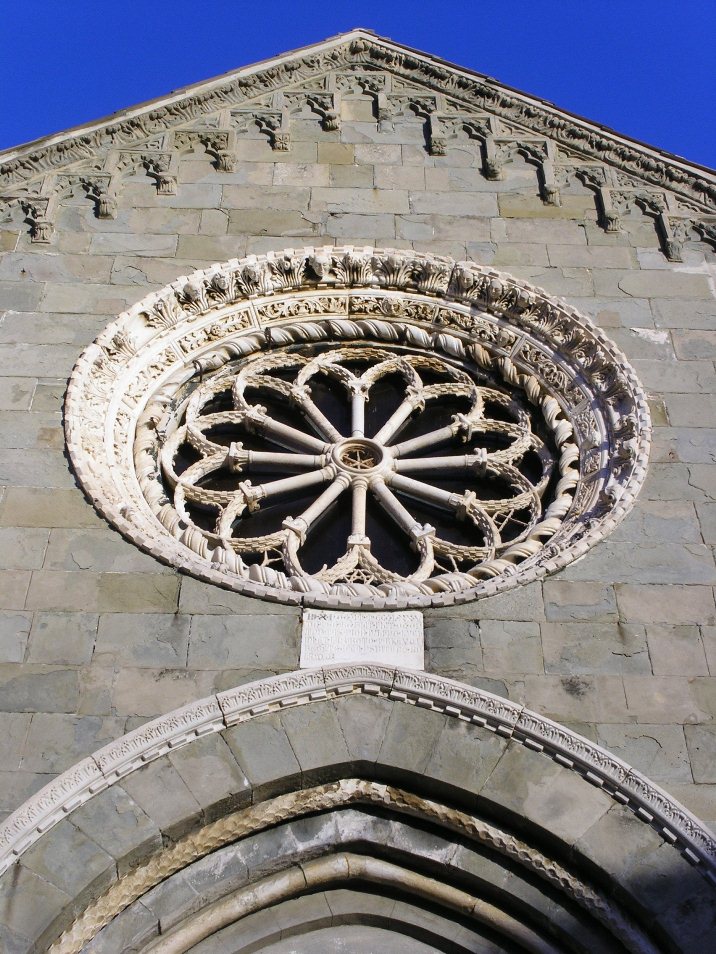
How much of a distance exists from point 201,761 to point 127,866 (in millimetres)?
820

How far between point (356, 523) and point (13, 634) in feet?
9.63

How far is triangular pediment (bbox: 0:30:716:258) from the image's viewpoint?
14.2 m

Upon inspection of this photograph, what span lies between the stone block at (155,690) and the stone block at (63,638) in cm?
37

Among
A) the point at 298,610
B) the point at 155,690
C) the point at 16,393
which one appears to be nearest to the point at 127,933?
the point at 155,690

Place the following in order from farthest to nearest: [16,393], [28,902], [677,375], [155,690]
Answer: [677,375]
[16,393]
[155,690]
[28,902]

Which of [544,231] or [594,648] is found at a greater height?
[544,231]

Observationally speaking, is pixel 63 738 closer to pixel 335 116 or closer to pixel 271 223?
pixel 271 223

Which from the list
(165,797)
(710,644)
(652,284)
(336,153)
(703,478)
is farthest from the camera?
(336,153)

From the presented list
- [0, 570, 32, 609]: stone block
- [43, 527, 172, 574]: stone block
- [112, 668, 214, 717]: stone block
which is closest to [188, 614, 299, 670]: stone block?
[112, 668, 214, 717]: stone block

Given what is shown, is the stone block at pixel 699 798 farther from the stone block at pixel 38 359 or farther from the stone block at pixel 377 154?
the stone block at pixel 377 154

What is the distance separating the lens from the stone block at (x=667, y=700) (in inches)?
372

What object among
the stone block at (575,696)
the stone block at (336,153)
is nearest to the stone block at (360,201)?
the stone block at (336,153)

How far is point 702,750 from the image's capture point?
30.3ft

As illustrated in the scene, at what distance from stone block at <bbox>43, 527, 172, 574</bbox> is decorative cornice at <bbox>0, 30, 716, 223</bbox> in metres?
4.98
